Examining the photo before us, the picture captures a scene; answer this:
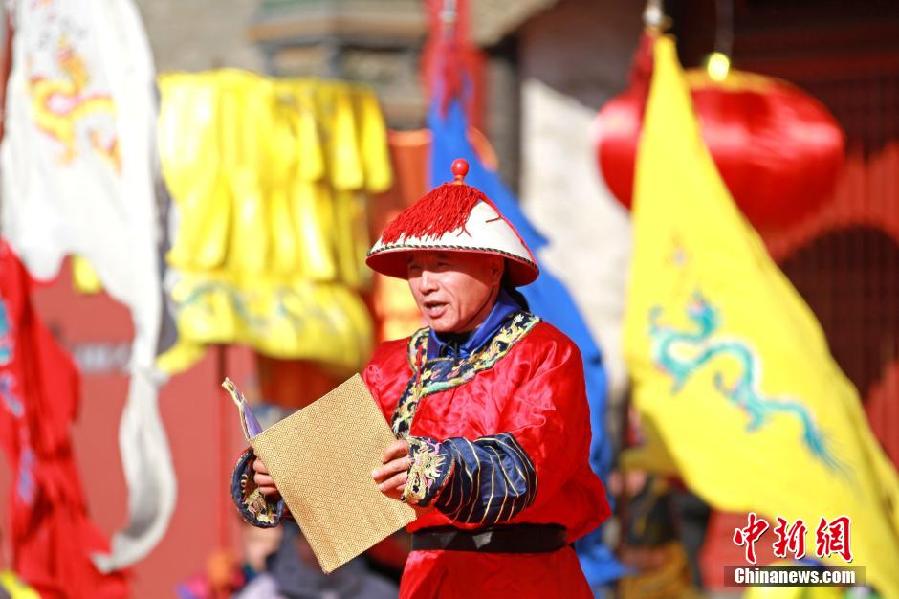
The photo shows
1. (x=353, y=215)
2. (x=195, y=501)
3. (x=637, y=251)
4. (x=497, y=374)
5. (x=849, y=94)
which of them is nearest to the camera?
(x=497, y=374)

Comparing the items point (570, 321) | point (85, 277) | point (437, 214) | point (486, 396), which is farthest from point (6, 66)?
point (486, 396)

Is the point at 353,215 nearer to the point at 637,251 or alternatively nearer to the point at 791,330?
the point at 637,251

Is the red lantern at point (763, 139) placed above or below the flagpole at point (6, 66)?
below

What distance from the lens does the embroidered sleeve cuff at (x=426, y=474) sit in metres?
2.39

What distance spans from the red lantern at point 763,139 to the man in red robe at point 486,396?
242 cm

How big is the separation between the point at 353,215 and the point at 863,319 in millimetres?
2454

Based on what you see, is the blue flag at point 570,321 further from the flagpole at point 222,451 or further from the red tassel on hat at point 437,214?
the red tassel on hat at point 437,214

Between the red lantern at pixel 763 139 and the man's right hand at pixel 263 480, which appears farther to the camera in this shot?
the red lantern at pixel 763 139

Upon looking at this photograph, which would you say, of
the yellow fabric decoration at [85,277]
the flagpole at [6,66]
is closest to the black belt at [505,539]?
the yellow fabric decoration at [85,277]

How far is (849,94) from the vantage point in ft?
21.1

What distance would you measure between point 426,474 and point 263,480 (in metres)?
0.38

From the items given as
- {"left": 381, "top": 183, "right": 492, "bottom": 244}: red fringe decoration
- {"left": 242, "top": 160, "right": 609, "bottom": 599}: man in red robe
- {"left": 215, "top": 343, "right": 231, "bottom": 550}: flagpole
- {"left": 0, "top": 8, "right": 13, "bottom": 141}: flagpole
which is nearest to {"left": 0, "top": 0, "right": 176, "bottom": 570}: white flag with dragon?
{"left": 0, "top": 8, "right": 13, "bottom": 141}: flagpole

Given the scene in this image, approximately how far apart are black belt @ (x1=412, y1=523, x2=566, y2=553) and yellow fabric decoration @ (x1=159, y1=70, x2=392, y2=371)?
6.43 feet

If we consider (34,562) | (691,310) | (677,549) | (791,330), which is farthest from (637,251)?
(34,562)
